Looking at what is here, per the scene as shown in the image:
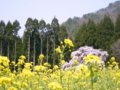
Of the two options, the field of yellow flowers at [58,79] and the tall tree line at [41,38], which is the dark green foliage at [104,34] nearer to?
the tall tree line at [41,38]

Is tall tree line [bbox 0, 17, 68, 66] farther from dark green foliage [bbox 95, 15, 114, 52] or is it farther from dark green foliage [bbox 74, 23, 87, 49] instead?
dark green foliage [bbox 95, 15, 114, 52]

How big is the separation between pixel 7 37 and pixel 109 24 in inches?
511

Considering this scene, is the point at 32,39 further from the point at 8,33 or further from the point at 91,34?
the point at 91,34

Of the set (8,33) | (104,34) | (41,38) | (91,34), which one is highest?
(8,33)

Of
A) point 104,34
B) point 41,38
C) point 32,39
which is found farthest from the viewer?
point 41,38

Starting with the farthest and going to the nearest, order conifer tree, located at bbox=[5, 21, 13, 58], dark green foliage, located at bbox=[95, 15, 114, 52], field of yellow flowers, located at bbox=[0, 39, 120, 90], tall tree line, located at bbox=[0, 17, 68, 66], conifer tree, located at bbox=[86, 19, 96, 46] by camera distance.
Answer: tall tree line, located at bbox=[0, 17, 68, 66]
conifer tree, located at bbox=[5, 21, 13, 58]
conifer tree, located at bbox=[86, 19, 96, 46]
dark green foliage, located at bbox=[95, 15, 114, 52]
field of yellow flowers, located at bbox=[0, 39, 120, 90]

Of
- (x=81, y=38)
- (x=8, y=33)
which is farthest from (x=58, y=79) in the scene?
(x=8, y=33)

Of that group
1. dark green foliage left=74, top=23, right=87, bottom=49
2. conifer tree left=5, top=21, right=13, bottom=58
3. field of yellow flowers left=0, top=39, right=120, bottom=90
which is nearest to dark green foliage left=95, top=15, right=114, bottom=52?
dark green foliage left=74, top=23, right=87, bottom=49

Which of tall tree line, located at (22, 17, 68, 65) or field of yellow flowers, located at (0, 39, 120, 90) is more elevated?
tall tree line, located at (22, 17, 68, 65)

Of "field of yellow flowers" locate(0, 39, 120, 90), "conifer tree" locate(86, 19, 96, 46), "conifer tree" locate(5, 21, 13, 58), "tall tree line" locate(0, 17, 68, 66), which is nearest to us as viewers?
"field of yellow flowers" locate(0, 39, 120, 90)

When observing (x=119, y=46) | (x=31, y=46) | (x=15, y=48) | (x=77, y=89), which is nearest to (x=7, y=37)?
(x=15, y=48)

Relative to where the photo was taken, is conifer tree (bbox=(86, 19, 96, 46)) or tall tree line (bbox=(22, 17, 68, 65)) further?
tall tree line (bbox=(22, 17, 68, 65))

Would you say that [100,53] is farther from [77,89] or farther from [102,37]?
[77,89]

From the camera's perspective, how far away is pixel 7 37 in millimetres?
22031
